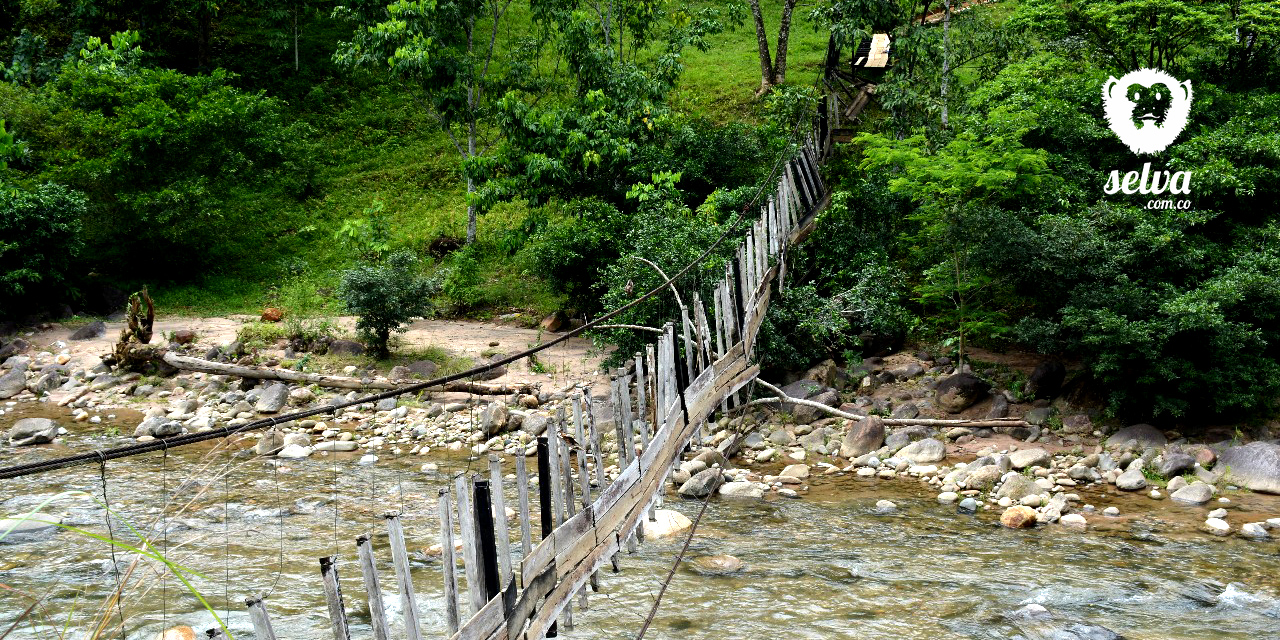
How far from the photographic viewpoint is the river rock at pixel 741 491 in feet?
29.1

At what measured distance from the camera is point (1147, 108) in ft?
34.3

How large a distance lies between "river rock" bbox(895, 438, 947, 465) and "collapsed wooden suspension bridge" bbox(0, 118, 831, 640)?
213cm

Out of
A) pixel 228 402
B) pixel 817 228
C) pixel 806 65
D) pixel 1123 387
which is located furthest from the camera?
pixel 806 65

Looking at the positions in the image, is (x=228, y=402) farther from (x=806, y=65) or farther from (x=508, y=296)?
(x=806, y=65)

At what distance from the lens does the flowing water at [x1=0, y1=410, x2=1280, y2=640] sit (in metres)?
6.29

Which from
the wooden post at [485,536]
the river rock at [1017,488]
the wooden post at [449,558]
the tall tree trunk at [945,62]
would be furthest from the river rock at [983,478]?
the wooden post at [449,558]

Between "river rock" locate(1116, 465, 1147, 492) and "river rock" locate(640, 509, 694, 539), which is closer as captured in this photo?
"river rock" locate(640, 509, 694, 539)

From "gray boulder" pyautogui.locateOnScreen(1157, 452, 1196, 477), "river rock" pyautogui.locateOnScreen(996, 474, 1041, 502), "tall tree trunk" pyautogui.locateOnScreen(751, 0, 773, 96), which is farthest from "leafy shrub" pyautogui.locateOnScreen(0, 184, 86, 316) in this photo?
"gray boulder" pyautogui.locateOnScreen(1157, 452, 1196, 477)

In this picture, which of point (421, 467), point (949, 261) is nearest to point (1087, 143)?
point (949, 261)

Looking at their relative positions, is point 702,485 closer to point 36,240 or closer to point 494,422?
point 494,422

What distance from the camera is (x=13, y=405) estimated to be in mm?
11719

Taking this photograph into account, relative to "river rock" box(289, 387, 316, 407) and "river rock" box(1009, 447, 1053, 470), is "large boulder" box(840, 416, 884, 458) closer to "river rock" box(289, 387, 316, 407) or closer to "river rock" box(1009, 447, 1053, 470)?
"river rock" box(1009, 447, 1053, 470)

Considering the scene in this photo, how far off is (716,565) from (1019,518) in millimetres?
2661

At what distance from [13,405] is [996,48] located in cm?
1283
